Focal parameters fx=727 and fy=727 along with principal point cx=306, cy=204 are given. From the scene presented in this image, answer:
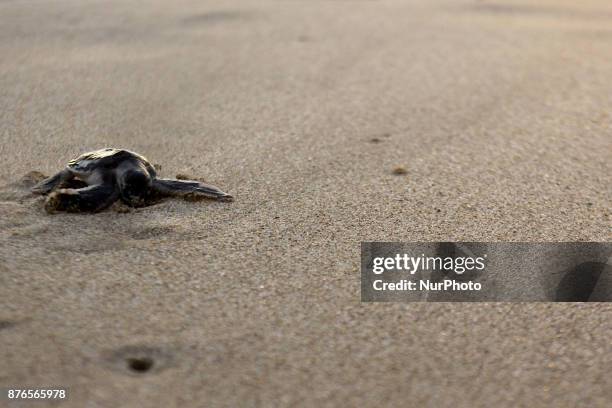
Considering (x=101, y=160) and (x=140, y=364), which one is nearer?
(x=140, y=364)

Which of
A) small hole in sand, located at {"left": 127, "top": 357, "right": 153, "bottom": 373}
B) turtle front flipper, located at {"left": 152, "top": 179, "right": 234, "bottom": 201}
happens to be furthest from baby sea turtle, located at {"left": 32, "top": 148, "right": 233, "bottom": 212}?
small hole in sand, located at {"left": 127, "top": 357, "right": 153, "bottom": 373}

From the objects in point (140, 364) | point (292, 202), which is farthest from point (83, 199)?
point (140, 364)

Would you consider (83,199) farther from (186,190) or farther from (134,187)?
(186,190)

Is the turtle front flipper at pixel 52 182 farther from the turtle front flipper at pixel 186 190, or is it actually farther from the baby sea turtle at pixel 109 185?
the turtle front flipper at pixel 186 190

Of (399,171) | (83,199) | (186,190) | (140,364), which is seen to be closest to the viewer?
(140,364)

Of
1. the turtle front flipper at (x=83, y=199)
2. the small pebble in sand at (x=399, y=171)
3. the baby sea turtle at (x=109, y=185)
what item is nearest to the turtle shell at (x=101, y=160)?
the baby sea turtle at (x=109, y=185)

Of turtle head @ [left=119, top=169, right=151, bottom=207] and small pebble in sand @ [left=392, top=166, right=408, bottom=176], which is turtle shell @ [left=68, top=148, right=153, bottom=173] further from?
small pebble in sand @ [left=392, top=166, right=408, bottom=176]

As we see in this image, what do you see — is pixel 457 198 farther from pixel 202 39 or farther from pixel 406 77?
pixel 202 39
